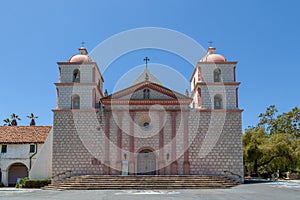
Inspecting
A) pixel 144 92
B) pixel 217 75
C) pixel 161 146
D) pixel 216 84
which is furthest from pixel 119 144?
pixel 217 75

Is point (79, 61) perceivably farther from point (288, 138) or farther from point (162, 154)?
point (288, 138)

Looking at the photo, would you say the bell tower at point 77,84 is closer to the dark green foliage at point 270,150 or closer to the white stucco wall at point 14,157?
the white stucco wall at point 14,157

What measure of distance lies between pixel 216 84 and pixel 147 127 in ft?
23.5

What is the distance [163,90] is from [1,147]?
17291 mm

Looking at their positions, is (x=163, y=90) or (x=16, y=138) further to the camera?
(x=16, y=138)

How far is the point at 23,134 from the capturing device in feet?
116

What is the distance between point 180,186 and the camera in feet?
82.8

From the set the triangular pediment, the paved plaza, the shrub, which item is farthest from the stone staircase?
the triangular pediment

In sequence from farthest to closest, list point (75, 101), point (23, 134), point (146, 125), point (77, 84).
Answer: point (23, 134), point (75, 101), point (77, 84), point (146, 125)

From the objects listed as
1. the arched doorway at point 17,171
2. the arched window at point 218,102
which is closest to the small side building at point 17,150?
the arched doorway at point 17,171

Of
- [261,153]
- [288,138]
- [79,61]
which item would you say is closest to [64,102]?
[79,61]

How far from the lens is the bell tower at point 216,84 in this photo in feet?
99.6

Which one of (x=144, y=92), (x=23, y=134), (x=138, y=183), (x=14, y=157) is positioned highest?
(x=144, y=92)

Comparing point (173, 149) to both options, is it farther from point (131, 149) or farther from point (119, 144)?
point (119, 144)
